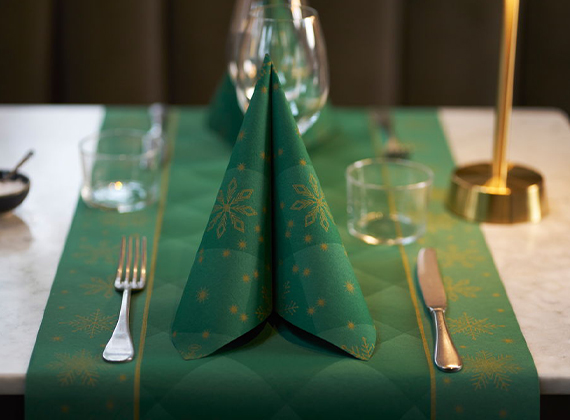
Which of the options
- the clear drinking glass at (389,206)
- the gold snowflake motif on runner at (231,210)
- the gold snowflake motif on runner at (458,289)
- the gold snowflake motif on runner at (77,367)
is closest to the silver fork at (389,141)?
the clear drinking glass at (389,206)

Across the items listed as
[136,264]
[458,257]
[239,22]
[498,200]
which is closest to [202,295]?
[136,264]

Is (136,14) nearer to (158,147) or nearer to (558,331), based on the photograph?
(158,147)

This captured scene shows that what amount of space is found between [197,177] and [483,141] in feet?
1.43

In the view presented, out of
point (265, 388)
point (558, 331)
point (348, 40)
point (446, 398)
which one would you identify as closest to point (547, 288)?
A: point (558, 331)

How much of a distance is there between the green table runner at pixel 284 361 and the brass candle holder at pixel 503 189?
0.09 meters

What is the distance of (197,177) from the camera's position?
1.01 metres

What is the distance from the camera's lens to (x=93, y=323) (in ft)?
2.19

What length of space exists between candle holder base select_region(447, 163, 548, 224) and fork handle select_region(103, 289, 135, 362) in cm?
42

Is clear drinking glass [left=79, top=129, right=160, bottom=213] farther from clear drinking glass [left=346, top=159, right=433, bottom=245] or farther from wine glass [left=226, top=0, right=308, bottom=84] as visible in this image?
clear drinking glass [left=346, top=159, right=433, bottom=245]

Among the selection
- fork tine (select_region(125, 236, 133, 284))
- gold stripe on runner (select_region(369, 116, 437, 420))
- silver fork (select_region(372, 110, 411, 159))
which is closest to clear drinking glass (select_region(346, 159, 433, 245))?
A: gold stripe on runner (select_region(369, 116, 437, 420))

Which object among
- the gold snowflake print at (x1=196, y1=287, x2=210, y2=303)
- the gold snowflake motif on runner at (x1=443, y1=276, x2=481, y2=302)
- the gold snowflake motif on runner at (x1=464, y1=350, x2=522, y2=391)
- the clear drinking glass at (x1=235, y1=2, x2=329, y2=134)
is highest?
the clear drinking glass at (x1=235, y1=2, x2=329, y2=134)

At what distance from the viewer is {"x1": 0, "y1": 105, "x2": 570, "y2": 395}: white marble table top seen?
65 cm

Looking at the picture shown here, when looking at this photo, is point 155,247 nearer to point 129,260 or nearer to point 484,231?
point 129,260

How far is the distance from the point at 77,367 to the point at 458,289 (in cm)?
36
